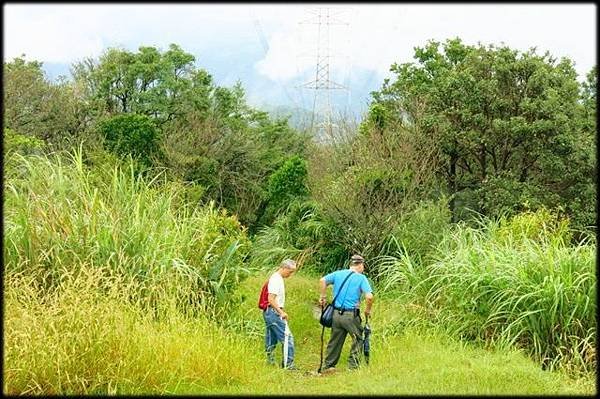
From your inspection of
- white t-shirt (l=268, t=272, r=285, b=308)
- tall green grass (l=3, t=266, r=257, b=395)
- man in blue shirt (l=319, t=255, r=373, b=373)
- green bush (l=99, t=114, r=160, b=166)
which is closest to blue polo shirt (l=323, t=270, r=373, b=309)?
man in blue shirt (l=319, t=255, r=373, b=373)

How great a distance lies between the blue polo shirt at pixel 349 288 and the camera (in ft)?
28.9

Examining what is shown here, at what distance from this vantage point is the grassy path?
6270 mm

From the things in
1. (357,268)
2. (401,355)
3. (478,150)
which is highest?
Result: (478,150)

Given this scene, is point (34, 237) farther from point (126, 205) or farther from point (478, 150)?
point (478, 150)

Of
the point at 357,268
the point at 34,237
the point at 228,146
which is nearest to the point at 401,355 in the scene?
the point at 357,268

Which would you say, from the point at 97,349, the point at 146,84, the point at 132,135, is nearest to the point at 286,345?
the point at 97,349

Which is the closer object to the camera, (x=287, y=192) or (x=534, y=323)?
(x=534, y=323)

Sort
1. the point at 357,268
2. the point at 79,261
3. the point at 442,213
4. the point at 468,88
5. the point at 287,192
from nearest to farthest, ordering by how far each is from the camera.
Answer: the point at 79,261
the point at 357,268
the point at 442,213
the point at 468,88
the point at 287,192

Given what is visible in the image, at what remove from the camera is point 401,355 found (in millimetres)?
8102

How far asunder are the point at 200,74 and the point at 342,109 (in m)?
10.2

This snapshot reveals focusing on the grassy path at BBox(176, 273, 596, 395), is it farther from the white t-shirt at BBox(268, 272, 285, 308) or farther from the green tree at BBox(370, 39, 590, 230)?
Answer: the green tree at BBox(370, 39, 590, 230)

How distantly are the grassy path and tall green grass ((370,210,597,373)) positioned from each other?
46 cm

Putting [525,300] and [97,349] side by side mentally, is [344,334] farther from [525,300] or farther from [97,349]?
[97,349]

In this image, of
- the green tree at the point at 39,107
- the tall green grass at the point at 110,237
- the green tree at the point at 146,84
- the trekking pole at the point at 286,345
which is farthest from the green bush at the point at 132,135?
the trekking pole at the point at 286,345
